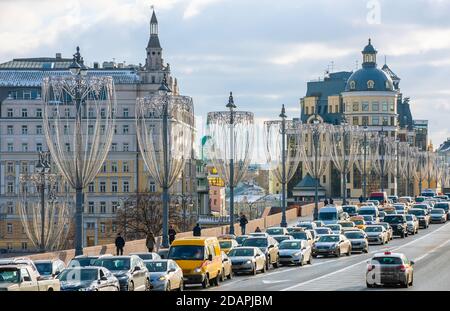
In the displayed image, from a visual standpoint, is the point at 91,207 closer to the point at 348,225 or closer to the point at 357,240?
the point at 348,225

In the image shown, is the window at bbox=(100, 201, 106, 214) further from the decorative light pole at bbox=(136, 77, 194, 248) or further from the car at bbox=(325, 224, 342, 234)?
the decorative light pole at bbox=(136, 77, 194, 248)

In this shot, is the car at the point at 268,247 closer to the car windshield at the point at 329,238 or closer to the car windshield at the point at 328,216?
the car windshield at the point at 329,238

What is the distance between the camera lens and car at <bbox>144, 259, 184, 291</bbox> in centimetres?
4031

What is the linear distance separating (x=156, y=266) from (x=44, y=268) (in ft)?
11.1

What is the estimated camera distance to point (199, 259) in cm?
4575

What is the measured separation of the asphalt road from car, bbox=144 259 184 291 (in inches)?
77.7

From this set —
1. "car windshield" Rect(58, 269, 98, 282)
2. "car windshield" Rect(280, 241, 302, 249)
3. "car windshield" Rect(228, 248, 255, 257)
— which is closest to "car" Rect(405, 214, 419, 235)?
"car windshield" Rect(280, 241, 302, 249)

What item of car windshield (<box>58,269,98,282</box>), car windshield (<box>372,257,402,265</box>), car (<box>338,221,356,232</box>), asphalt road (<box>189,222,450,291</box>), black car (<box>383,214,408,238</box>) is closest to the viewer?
car windshield (<box>58,269,98,282</box>)

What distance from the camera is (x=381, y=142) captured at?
6083 inches

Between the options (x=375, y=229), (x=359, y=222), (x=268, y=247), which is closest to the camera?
(x=268, y=247)

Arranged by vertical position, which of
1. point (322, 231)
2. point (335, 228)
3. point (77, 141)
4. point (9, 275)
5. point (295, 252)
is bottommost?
point (295, 252)

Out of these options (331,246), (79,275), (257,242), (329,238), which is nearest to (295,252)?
(257,242)

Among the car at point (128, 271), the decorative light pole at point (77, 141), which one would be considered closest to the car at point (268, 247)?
the decorative light pole at point (77, 141)
